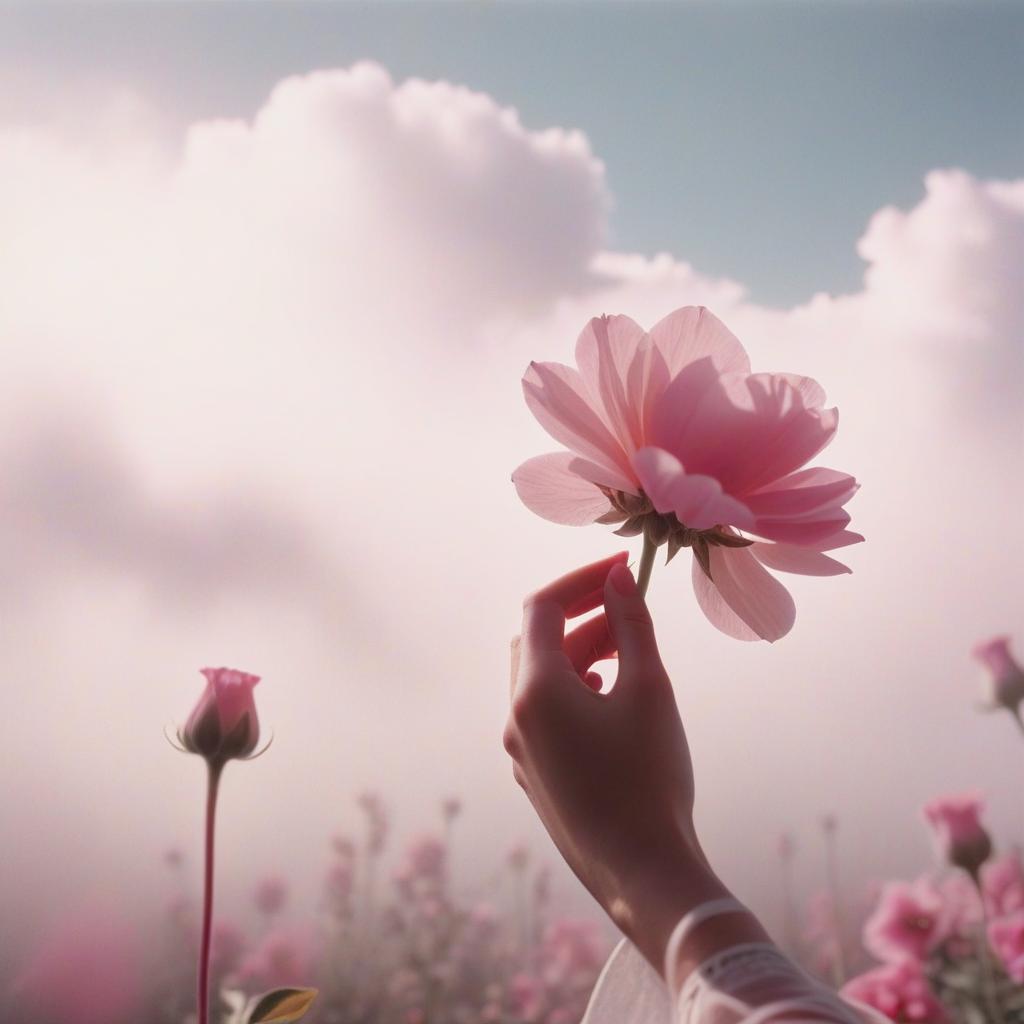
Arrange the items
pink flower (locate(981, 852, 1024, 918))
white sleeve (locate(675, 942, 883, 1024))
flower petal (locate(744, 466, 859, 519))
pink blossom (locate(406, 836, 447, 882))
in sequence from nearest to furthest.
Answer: white sleeve (locate(675, 942, 883, 1024))
flower petal (locate(744, 466, 859, 519))
pink flower (locate(981, 852, 1024, 918))
pink blossom (locate(406, 836, 447, 882))

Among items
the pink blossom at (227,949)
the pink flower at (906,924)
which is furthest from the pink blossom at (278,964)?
the pink flower at (906,924)

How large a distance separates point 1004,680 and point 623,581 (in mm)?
881

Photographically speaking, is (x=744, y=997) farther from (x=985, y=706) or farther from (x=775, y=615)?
(x=985, y=706)

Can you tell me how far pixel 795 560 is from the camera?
1.17 ft

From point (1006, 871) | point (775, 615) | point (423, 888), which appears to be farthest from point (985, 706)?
point (423, 888)

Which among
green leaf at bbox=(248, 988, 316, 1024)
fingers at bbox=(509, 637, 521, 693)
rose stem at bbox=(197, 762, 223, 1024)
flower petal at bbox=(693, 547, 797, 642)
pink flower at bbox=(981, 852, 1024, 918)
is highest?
flower petal at bbox=(693, 547, 797, 642)

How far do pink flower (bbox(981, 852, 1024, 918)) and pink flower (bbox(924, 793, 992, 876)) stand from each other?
0.08ft

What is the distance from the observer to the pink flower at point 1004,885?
3.34 feet

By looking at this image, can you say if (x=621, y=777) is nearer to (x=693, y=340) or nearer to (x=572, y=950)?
(x=693, y=340)

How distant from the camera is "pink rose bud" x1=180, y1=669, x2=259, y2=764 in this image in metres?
0.50

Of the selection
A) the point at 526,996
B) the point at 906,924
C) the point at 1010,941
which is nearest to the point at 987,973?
the point at 1010,941

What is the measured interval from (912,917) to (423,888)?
0.90 m

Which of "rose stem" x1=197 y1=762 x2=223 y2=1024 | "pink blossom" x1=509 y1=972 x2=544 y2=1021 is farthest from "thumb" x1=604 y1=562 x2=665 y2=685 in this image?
"pink blossom" x1=509 y1=972 x2=544 y2=1021

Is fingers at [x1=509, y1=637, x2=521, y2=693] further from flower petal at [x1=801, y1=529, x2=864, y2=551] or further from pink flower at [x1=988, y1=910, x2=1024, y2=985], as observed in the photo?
pink flower at [x1=988, y1=910, x2=1024, y2=985]
